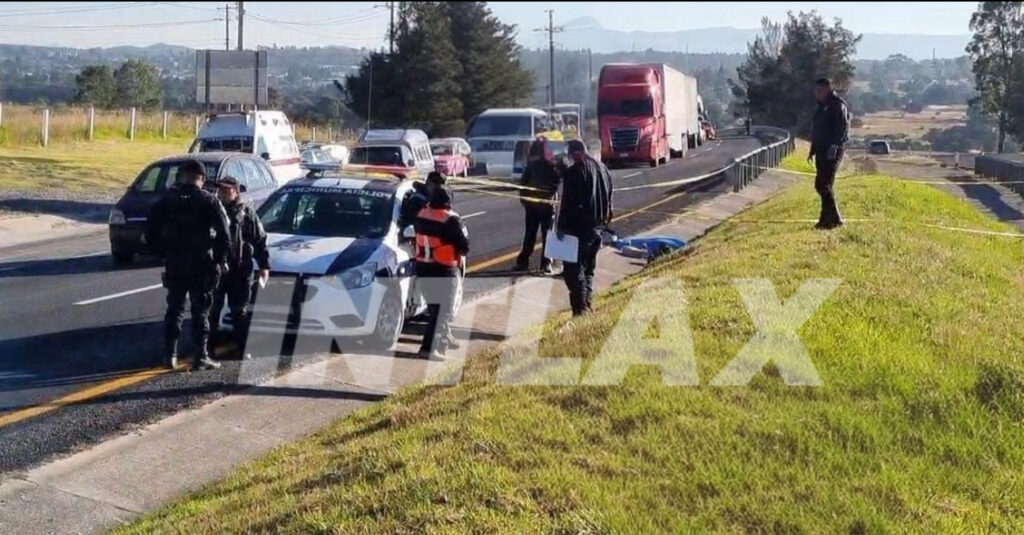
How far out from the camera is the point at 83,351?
11008 millimetres

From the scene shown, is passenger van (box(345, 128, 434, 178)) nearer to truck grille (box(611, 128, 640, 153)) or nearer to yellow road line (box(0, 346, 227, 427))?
truck grille (box(611, 128, 640, 153))

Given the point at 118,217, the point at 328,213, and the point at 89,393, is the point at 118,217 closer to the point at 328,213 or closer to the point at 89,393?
the point at 328,213

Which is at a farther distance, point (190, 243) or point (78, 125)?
point (78, 125)

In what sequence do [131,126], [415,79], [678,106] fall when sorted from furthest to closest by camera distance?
[415,79]
[678,106]
[131,126]

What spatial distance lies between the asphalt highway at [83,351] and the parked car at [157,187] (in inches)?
14.2

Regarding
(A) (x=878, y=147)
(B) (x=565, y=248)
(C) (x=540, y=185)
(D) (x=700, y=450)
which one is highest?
(A) (x=878, y=147)

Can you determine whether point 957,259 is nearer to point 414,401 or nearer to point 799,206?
point 414,401

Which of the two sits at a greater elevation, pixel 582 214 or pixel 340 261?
pixel 582 214

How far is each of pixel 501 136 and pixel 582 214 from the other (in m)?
30.4

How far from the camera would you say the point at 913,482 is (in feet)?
20.1

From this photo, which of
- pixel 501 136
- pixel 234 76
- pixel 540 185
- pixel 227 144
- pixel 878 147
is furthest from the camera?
pixel 501 136

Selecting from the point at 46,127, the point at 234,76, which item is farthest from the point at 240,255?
the point at 46,127

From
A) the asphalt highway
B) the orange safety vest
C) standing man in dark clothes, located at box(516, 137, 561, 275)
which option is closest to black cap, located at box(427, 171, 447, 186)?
the orange safety vest

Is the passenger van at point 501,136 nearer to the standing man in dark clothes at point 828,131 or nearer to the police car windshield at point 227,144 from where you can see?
the police car windshield at point 227,144
